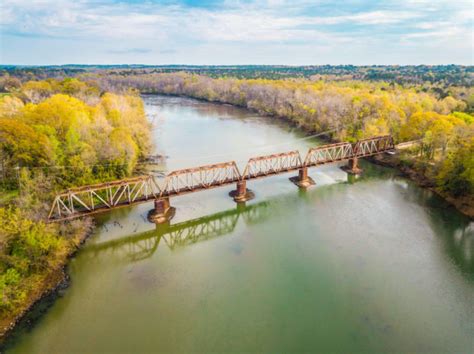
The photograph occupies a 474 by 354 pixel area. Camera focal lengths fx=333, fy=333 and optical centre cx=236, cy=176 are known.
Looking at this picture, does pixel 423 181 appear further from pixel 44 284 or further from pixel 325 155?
pixel 44 284

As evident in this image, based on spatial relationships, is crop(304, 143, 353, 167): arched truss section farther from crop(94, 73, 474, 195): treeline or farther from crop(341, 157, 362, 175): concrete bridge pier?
crop(94, 73, 474, 195): treeline

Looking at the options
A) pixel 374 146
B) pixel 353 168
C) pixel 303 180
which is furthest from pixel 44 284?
pixel 374 146

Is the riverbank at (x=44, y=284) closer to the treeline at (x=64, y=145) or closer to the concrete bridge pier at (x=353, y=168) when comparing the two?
the treeline at (x=64, y=145)

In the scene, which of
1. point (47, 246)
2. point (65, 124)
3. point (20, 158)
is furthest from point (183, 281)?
point (65, 124)

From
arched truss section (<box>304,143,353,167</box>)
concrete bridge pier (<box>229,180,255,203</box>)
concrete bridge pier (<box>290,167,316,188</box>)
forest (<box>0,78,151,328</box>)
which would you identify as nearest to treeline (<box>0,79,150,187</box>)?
forest (<box>0,78,151,328</box>)

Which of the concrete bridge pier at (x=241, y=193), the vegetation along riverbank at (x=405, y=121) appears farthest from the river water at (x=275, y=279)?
the vegetation along riverbank at (x=405, y=121)

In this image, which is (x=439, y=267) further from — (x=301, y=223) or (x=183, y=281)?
(x=183, y=281)
